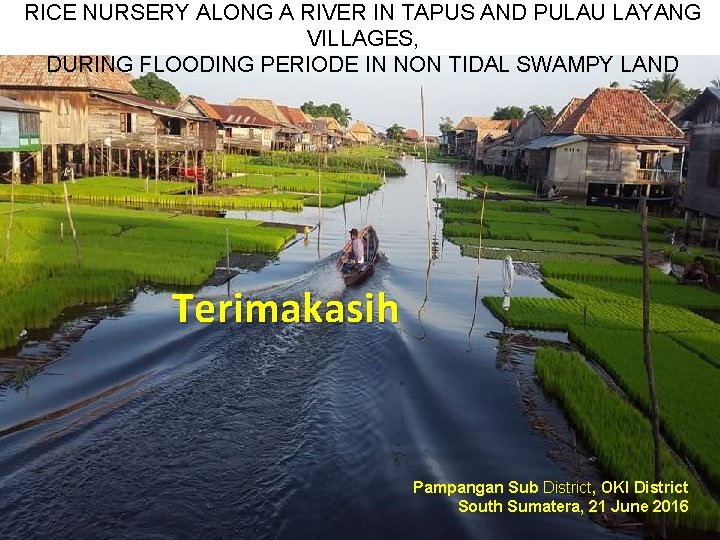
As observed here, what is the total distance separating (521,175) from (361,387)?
53.5 metres

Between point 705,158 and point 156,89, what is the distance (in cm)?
6523

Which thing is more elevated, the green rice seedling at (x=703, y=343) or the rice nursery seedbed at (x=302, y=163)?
the rice nursery seedbed at (x=302, y=163)

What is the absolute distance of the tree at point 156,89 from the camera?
247 feet

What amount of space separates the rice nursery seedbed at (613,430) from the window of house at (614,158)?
104 feet

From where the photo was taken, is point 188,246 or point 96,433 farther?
point 188,246

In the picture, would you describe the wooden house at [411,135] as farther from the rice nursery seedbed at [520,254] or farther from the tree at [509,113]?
the rice nursery seedbed at [520,254]

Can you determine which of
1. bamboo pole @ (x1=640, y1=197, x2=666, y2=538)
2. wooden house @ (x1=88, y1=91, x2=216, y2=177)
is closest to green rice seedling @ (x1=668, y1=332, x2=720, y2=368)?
bamboo pole @ (x1=640, y1=197, x2=666, y2=538)

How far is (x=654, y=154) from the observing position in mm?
40781

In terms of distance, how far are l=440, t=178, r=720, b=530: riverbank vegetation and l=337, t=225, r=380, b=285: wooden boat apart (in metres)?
3.40

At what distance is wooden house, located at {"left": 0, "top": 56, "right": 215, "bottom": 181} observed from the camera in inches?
1454

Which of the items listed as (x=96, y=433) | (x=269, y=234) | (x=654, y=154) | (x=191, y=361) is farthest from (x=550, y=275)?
(x=654, y=154)

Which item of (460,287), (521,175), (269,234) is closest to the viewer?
(460,287)

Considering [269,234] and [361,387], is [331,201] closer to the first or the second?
[269,234]

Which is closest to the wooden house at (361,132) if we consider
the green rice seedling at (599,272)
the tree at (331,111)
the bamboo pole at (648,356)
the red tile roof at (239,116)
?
the tree at (331,111)
